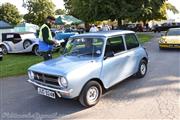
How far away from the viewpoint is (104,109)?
5.69 meters

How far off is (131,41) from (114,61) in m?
1.47

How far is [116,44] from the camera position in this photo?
7062 mm

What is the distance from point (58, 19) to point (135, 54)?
811 inches

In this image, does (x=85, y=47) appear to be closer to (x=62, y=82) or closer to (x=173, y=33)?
(x=62, y=82)

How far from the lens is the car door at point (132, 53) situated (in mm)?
7395

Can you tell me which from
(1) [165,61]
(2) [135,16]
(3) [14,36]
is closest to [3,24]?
(2) [135,16]

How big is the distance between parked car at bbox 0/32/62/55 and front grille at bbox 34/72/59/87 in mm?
9976

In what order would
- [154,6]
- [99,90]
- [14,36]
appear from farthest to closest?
[154,6] → [14,36] → [99,90]

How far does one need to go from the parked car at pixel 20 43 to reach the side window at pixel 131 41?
29.5 ft

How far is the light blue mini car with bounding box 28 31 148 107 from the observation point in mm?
5559

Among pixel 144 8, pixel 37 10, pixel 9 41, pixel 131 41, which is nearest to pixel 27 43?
pixel 9 41

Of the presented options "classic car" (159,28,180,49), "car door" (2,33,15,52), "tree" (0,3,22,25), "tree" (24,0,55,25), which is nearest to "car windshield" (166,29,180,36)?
"classic car" (159,28,180,49)

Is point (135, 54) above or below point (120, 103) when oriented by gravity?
above

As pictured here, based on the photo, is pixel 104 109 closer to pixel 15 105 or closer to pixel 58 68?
pixel 58 68
